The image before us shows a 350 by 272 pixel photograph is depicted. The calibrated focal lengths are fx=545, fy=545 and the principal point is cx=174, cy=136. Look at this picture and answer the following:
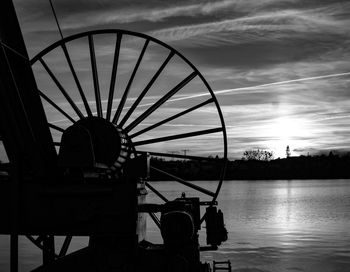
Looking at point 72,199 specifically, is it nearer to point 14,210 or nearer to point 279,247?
point 14,210

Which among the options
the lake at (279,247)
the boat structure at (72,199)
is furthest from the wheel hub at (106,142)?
the lake at (279,247)

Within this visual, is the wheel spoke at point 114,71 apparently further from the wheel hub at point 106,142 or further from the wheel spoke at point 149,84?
the wheel hub at point 106,142

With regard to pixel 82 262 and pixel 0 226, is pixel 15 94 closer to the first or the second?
pixel 0 226

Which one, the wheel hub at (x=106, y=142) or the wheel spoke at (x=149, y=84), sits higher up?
the wheel spoke at (x=149, y=84)

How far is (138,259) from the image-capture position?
9.62 meters

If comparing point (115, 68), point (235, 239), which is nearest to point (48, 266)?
point (115, 68)

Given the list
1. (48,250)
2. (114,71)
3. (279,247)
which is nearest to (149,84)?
(114,71)

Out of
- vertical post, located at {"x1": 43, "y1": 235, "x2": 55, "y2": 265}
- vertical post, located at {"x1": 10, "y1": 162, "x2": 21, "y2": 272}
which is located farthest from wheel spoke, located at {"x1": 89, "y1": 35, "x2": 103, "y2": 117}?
vertical post, located at {"x1": 43, "y1": 235, "x2": 55, "y2": 265}

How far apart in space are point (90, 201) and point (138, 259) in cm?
133

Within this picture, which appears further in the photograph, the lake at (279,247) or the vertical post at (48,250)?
the lake at (279,247)

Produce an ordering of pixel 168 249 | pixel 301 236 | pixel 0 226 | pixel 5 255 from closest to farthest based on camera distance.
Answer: pixel 168 249 < pixel 0 226 < pixel 5 255 < pixel 301 236

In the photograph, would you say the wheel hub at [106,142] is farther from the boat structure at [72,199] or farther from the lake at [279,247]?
the lake at [279,247]

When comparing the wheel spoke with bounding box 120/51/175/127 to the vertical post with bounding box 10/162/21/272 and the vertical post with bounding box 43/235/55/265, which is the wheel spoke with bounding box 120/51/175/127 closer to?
the vertical post with bounding box 10/162/21/272

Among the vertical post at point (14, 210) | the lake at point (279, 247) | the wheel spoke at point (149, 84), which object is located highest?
the wheel spoke at point (149, 84)
